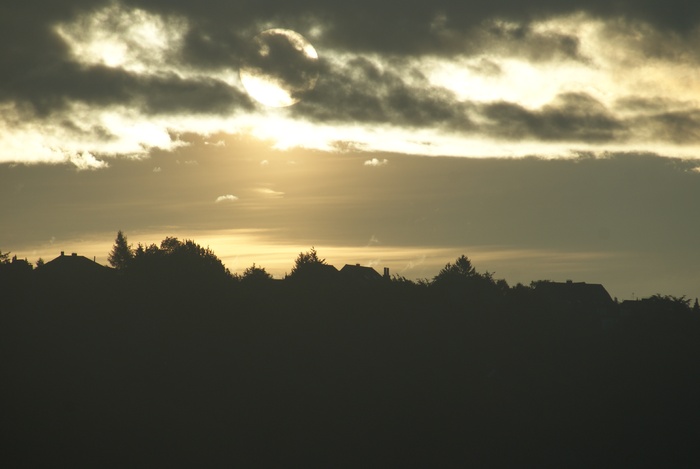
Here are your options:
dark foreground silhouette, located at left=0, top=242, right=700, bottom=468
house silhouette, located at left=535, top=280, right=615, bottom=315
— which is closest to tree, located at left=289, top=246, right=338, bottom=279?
dark foreground silhouette, located at left=0, top=242, right=700, bottom=468

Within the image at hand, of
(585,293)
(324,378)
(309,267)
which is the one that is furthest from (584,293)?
(324,378)

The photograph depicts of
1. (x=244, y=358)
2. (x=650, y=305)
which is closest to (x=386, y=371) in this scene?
(x=244, y=358)

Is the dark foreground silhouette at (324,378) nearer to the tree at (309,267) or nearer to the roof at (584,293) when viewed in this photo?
the tree at (309,267)

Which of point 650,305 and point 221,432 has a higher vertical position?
point 650,305

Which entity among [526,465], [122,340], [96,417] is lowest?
[526,465]

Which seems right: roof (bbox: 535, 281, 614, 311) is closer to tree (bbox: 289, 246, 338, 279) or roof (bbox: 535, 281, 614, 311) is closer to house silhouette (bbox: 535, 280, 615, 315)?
house silhouette (bbox: 535, 280, 615, 315)

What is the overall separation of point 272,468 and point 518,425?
15709 mm

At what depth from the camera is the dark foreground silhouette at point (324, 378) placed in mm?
51719

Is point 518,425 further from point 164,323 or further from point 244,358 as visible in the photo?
point 164,323

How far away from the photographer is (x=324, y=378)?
59906mm

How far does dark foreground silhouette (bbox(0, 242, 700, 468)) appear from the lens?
170 feet

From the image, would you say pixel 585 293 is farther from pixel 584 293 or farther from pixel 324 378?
pixel 324 378

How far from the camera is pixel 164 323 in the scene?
65.9m

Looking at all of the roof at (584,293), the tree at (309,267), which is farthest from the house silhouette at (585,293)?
the tree at (309,267)
